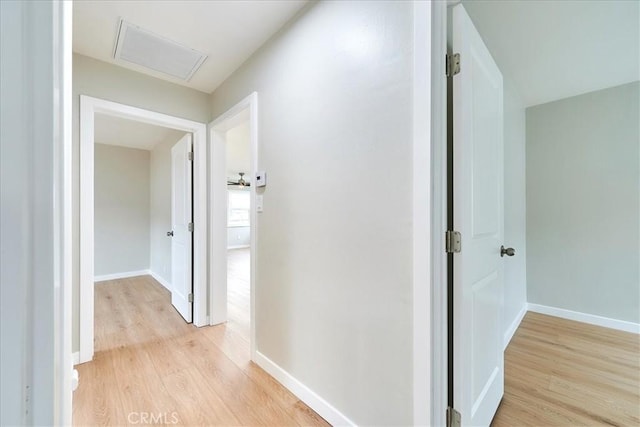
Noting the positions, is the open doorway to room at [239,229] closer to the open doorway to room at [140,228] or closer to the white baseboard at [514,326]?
the open doorway to room at [140,228]

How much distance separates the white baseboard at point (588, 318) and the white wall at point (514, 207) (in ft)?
0.61

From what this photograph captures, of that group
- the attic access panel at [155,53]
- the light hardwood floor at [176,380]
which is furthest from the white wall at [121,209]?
the attic access panel at [155,53]

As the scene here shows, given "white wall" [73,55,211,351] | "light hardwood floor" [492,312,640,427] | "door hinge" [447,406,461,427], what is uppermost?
"white wall" [73,55,211,351]

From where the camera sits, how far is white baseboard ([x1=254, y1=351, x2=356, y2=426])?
139 centimetres

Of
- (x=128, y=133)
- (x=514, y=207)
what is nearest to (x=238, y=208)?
(x=128, y=133)

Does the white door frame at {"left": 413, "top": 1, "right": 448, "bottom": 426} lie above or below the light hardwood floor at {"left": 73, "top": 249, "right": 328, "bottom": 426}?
above

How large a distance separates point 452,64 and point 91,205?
265cm

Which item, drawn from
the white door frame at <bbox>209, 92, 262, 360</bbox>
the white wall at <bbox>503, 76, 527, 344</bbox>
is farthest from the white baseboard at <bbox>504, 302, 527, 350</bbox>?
the white door frame at <bbox>209, 92, 262, 360</bbox>

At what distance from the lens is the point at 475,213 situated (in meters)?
1.21

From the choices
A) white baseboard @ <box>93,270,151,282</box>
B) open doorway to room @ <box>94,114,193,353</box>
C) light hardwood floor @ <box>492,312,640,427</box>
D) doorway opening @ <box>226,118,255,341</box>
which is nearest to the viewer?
light hardwood floor @ <box>492,312,640,427</box>

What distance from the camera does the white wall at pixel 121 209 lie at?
177 inches

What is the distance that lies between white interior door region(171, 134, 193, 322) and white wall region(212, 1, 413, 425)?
1208mm

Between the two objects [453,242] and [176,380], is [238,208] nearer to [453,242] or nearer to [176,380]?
[176,380]
